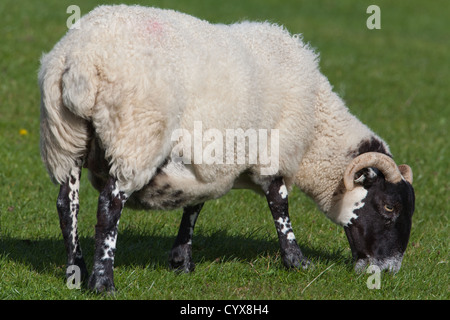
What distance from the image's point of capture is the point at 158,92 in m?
4.87

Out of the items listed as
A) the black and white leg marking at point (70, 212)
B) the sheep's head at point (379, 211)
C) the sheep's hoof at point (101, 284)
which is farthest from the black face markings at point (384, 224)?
the black and white leg marking at point (70, 212)

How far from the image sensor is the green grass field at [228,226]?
5539mm

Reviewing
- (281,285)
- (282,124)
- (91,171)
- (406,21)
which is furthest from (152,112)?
(406,21)

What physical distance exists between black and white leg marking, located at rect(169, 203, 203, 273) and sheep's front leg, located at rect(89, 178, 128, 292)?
1183 mm

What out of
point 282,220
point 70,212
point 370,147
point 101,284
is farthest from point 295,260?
point 70,212

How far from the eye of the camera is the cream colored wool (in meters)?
4.81

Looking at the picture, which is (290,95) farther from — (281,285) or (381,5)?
(381,5)

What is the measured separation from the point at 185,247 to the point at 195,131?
1.50m

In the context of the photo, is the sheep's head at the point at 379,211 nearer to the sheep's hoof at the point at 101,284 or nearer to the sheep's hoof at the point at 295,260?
the sheep's hoof at the point at 295,260

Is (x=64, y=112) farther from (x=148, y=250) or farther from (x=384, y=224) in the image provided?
(x=384, y=224)

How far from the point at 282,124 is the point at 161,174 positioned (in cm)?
123

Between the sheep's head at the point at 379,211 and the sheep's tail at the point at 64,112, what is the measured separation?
240cm

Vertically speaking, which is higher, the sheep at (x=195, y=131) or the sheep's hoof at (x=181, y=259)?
the sheep at (x=195, y=131)
